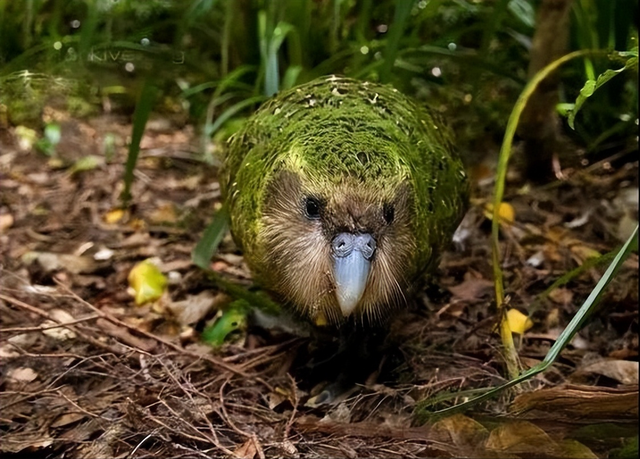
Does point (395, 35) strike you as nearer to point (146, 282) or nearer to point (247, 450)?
point (146, 282)

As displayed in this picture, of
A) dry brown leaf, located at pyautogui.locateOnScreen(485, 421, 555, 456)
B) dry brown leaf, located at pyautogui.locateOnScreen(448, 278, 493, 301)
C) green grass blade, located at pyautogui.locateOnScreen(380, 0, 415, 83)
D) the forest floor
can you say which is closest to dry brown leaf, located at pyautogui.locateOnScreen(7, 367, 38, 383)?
the forest floor

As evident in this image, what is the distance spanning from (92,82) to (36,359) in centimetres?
93

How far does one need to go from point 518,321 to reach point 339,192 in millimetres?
866

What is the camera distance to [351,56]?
2.84 m

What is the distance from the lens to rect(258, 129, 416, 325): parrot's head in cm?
159

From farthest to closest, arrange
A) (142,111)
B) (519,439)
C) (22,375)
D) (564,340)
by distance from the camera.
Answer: (142,111)
(22,375)
(564,340)
(519,439)

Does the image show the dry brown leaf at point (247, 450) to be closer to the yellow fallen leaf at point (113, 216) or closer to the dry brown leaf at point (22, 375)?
the dry brown leaf at point (22, 375)

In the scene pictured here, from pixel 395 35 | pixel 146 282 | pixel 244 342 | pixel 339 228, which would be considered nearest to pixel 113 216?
pixel 146 282

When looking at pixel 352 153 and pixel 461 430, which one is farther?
pixel 352 153

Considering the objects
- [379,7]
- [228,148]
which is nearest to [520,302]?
[228,148]

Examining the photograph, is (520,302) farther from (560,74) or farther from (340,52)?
(340,52)

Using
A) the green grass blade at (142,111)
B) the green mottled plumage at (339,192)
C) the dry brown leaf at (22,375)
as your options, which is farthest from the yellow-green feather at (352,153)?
the dry brown leaf at (22,375)

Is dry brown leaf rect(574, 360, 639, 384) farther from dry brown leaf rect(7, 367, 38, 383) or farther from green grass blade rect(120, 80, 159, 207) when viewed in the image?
green grass blade rect(120, 80, 159, 207)

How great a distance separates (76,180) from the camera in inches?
129
